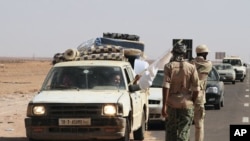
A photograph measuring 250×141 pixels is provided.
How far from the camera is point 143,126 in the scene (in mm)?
13609

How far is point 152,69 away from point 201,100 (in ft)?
5.79

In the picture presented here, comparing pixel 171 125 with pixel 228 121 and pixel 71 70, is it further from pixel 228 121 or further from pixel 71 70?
pixel 228 121

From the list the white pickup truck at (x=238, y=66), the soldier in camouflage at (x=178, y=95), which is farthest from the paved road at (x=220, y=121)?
the white pickup truck at (x=238, y=66)

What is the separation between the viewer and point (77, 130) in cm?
1112

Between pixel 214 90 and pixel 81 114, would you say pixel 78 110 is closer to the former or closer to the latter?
pixel 81 114

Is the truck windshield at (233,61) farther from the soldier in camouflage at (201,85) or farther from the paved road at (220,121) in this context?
the soldier in camouflage at (201,85)

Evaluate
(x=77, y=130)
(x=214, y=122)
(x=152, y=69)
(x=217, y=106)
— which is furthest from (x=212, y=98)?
(x=77, y=130)

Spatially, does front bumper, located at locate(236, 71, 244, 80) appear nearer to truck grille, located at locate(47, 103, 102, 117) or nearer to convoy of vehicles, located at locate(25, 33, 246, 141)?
convoy of vehicles, located at locate(25, 33, 246, 141)

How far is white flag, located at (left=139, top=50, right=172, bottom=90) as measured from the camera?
37.9 ft

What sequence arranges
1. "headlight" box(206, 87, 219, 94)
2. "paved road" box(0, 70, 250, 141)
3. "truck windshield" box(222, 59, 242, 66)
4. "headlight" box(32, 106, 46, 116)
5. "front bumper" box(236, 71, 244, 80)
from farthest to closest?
"truck windshield" box(222, 59, 242, 66)
"front bumper" box(236, 71, 244, 80)
"headlight" box(206, 87, 219, 94)
"paved road" box(0, 70, 250, 141)
"headlight" box(32, 106, 46, 116)

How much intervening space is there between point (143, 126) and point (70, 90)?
7.37 ft

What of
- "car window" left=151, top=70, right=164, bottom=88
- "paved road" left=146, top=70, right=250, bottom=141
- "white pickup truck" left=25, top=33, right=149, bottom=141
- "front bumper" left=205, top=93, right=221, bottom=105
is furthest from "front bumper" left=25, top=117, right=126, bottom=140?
"front bumper" left=205, top=93, right=221, bottom=105

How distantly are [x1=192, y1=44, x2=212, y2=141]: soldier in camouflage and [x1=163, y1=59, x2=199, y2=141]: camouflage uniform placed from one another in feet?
4.92

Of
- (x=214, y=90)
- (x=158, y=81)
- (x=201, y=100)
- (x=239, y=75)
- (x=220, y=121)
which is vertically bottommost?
(x=239, y=75)
